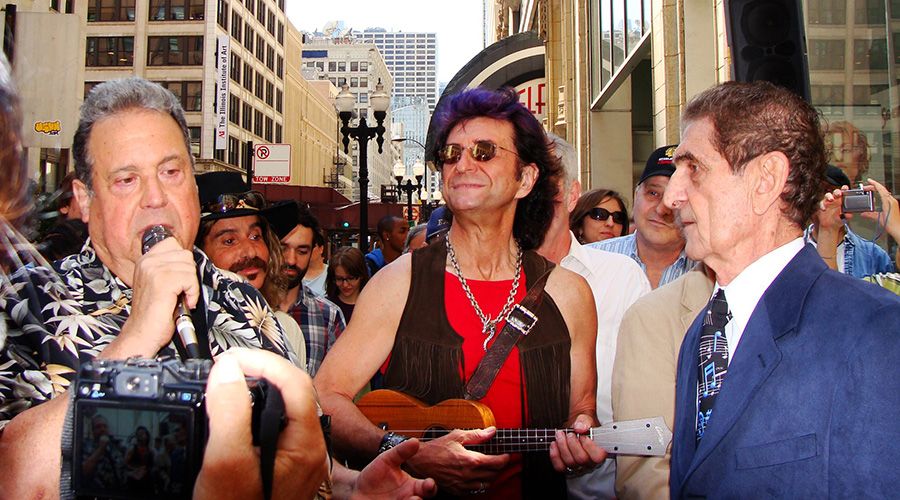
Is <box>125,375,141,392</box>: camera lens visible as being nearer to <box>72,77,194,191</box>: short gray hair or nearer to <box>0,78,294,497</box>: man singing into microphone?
<box>0,78,294,497</box>: man singing into microphone

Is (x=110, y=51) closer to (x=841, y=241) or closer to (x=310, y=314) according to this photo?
(x=310, y=314)

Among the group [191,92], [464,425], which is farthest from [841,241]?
[191,92]

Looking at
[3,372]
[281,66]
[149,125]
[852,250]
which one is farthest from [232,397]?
[281,66]

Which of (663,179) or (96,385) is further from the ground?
(663,179)

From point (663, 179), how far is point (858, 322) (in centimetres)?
347

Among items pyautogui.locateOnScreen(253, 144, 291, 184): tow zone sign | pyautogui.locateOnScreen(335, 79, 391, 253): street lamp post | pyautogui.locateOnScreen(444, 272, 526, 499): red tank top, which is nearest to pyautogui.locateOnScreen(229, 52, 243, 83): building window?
pyautogui.locateOnScreen(253, 144, 291, 184): tow zone sign

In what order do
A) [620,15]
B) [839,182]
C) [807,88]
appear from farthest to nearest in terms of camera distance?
1. [620,15]
2. [839,182]
3. [807,88]

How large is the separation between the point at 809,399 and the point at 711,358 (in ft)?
1.50

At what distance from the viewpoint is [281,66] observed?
266 ft

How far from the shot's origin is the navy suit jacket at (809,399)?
1.83 metres

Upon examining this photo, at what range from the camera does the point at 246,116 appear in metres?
68.7

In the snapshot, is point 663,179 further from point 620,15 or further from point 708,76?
point 620,15

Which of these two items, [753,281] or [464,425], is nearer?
[753,281]

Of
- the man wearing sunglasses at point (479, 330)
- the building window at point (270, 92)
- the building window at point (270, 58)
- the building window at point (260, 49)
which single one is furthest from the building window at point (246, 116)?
the man wearing sunglasses at point (479, 330)
